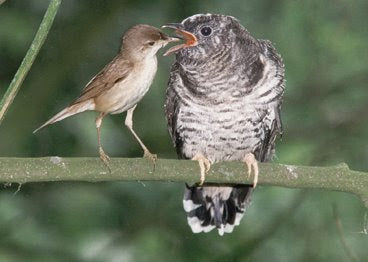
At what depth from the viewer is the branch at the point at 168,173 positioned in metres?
3.28

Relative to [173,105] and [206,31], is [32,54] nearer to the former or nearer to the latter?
[206,31]

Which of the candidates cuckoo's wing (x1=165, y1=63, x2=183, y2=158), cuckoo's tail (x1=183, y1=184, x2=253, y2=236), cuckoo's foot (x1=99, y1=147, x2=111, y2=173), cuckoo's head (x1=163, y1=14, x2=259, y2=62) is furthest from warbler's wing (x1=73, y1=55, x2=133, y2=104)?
cuckoo's tail (x1=183, y1=184, x2=253, y2=236)

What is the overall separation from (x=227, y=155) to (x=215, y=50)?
1.74 ft

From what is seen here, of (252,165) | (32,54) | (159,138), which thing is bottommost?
(159,138)

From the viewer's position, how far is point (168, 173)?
3387 millimetres

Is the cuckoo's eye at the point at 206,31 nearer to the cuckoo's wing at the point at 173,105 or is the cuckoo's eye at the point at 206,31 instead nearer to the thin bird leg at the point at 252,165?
the cuckoo's wing at the point at 173,105

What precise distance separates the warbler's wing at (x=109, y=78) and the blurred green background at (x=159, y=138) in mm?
1762

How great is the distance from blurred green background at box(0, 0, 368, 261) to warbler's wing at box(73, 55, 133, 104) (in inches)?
69.4

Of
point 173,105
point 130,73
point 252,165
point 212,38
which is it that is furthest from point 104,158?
point 173,105

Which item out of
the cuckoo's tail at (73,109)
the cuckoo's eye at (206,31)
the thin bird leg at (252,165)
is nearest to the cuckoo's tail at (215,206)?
the thin bird leg at (252,165)

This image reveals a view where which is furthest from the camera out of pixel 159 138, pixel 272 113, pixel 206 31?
pixel 159 138

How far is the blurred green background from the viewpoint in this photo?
5.05m

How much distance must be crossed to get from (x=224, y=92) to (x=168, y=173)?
0.81m

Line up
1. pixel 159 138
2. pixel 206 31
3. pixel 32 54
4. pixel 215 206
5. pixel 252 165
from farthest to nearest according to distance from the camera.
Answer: pixel 159 138
pixel 215 206
pixel 206 31
pixel 252 165
pixel 32 54
